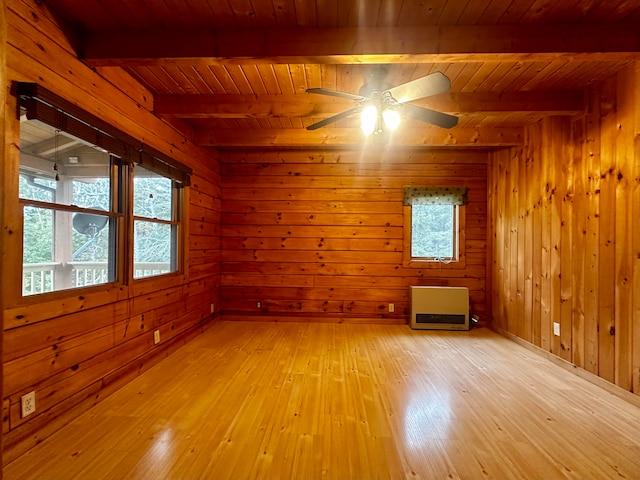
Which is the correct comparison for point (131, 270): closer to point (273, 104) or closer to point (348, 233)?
point (273, 104)

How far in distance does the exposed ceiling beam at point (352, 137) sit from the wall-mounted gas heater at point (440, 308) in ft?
6.07

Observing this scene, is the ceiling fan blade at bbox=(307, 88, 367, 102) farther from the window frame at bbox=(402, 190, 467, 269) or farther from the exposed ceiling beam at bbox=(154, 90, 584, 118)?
the window frame at bbox=(402, 190, 467, 269)

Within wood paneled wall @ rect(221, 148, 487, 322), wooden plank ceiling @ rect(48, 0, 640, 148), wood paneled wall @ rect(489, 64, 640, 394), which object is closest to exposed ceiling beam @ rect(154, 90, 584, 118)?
wooden plank ceiling @ rect(48, 0, 640, 148)

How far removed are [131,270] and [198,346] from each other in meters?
1.19

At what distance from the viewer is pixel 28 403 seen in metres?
1.64

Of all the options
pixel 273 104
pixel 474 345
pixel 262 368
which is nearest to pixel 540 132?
pixel 474 345

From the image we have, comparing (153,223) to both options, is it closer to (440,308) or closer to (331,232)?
(331,232)

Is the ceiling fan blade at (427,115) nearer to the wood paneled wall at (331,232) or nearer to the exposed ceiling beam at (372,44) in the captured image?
the exposed ceiling beam at (372,44)

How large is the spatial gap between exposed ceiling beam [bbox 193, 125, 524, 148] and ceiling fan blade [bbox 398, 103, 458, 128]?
3.67ft

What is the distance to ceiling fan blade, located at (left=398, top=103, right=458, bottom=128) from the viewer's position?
2.06m

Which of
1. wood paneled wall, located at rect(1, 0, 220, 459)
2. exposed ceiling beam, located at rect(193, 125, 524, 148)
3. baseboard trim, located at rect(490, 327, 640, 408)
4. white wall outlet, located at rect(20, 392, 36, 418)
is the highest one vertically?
exposed ceiling beam, located at rect(193, 125, 524, 148)

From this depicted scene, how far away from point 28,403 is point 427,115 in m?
3.07

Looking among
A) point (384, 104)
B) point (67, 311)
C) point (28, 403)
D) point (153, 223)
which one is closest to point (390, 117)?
point (384, 104)

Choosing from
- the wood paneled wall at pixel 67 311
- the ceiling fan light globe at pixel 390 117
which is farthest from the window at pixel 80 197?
the ceiling fan light globe at pixel 390 117
